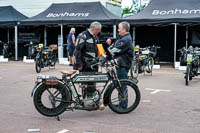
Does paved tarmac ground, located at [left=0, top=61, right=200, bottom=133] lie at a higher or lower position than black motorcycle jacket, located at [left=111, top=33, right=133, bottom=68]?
lower

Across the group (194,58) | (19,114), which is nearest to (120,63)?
(19,114)

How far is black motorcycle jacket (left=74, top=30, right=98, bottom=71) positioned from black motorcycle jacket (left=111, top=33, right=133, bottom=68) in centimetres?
45

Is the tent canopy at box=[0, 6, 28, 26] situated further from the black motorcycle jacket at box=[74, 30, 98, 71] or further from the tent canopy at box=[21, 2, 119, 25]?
the black motorcycle jacket at box=[74, 30, 98, 71]

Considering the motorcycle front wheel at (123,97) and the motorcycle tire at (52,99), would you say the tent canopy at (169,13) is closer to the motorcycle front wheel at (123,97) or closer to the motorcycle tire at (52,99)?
the motorcycle front wheel at (123,97)

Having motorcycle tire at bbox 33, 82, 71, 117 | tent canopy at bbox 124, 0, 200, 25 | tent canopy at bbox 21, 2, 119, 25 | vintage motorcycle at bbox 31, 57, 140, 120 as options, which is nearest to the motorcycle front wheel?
vintage motorcycle at bbox 31, 57, 140, 120

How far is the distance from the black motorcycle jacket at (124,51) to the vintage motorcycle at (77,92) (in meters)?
0.26

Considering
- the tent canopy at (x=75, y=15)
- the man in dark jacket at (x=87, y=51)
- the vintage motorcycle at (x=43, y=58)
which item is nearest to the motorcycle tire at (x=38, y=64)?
the vintage motorcycle at (x=43, y=58)

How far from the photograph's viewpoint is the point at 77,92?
6547mm

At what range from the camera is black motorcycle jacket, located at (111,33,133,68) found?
6.85 metres

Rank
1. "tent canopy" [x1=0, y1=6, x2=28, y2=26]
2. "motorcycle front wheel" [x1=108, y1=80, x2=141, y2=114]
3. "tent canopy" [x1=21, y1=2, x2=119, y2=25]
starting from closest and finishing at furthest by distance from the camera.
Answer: "motorcycle front wheel" [x1=108, y1=80, x2=141, y2=114] → "tent canopy" [x1=21, y1=2, x2=119, y2=25] → "tent canopy" [x1=0, y1=6, x2=28, y2=26]

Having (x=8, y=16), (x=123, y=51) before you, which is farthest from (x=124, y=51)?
(x=8, y=16)

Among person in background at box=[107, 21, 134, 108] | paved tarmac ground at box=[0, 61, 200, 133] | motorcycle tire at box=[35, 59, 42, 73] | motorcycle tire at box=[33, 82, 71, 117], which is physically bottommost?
paved tarmac ground at box=[0, 61, 200, 133]

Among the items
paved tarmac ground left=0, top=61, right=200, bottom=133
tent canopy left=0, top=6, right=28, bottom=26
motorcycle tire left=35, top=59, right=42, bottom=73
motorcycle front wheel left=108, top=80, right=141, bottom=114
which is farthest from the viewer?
tent canopy left=0, top=6, right=28, bottom=26

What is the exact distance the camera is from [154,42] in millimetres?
19516
